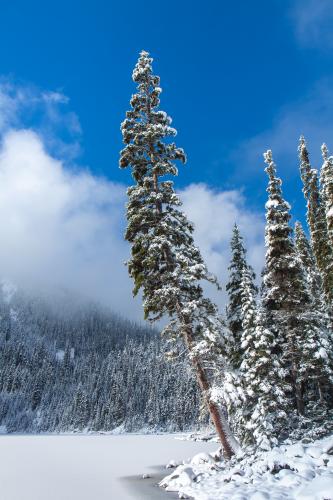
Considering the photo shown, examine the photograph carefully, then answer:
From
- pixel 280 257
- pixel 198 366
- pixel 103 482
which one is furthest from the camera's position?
pixel 280 257

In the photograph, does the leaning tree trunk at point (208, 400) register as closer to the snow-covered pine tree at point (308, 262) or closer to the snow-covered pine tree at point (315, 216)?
the snow-covered pine tree at point (315, 216)

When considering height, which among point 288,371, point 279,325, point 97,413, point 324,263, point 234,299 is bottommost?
point 97,413

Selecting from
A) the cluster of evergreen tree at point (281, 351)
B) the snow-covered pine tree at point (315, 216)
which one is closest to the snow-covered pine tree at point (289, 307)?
the cluster of evergreen tree at point (281, 351)

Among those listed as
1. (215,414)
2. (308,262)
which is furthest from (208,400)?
(308,262)

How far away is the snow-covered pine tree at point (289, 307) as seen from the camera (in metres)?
22.1

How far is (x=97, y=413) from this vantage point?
125 m

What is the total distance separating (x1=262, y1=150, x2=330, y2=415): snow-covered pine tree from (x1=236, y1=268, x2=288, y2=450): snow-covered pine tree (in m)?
1.12

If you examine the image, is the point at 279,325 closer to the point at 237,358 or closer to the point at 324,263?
the point at 237,358

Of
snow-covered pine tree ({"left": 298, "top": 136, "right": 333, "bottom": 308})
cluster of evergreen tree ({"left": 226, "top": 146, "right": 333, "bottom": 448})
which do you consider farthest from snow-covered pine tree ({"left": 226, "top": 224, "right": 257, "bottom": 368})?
snow-covered pine tree ({"left": 298, "top": 136, "right": 333, "bottom": 308})

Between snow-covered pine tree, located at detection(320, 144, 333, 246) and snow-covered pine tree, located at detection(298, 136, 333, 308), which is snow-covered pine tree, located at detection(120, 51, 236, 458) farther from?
snow-covered pine tree, located at detection(298, 136, 333, 308)

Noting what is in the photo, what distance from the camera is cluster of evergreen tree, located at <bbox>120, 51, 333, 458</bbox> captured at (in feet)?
59.3

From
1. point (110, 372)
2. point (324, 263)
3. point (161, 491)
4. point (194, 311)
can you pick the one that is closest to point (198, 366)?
point (194, 311)

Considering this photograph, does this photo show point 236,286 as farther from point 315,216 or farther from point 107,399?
point 107,399

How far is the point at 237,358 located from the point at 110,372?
133245 millimetres
